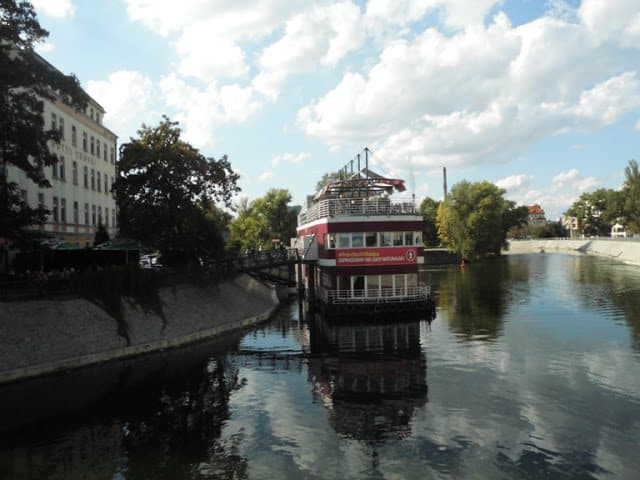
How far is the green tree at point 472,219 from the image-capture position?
11175 cm

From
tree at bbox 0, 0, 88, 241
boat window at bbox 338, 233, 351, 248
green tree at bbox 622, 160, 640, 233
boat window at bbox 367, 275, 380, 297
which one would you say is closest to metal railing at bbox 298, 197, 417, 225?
boat window at bbox 338, 233, 351, 248

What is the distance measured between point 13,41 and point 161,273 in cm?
1617

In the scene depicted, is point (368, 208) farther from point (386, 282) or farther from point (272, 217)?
point (272, 217)

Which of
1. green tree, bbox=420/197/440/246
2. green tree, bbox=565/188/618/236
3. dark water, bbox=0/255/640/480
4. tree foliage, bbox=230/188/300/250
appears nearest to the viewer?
dark water, bbox=0/255/640/480

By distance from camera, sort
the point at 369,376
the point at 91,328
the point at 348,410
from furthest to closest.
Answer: the point at 91,328
the point at 369,376
the point at 348,410

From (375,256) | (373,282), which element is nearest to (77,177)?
(375,256)

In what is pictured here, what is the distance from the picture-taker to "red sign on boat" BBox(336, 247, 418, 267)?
1599 inches

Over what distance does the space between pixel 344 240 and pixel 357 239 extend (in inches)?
40.9

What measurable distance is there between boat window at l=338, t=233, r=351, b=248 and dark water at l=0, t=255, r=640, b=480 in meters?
8.27

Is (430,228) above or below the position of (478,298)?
above


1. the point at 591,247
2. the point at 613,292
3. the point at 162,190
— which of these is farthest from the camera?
the point at 591,247

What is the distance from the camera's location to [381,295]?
40531 millimetres

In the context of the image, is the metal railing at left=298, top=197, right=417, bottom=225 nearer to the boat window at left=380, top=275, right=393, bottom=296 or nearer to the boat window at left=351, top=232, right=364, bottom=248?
the boat window at left=351, top=232, right=364, bottom=248

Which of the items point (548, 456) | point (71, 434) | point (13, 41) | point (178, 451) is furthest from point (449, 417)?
point (13, 41)
